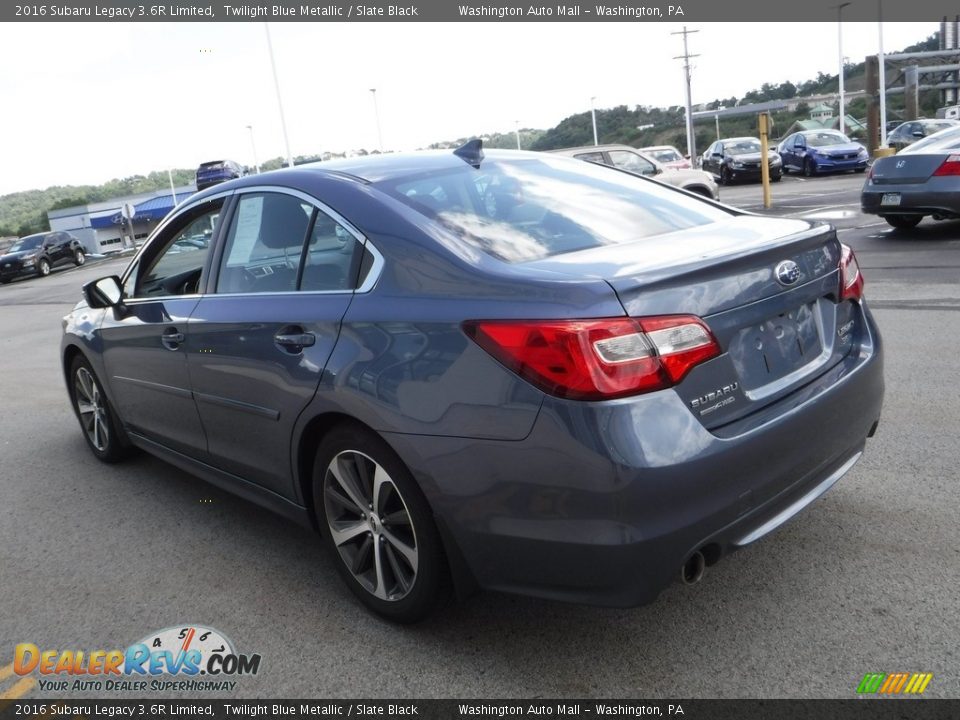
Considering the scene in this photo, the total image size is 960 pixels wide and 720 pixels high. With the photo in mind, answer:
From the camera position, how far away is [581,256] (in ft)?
9.32

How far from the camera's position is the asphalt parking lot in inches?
106

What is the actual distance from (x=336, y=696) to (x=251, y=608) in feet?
2.46

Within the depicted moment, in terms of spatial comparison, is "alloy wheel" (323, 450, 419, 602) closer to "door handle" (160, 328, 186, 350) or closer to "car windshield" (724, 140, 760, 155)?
"door handle" (160, 328, 186, 350)

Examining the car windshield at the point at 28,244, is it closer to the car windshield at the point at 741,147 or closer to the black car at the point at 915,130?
the car windshield at the point at 741,147

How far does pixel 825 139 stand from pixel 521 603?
28825 mm

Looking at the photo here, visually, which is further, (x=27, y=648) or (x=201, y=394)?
(x=201, y=394)

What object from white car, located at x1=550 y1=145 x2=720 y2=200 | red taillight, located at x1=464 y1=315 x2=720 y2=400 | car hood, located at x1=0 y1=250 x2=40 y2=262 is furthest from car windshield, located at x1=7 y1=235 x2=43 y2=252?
red taillight, located at x1=464 y1=315 x2=720 y2=400

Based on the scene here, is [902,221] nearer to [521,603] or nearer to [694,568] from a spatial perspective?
[521,603]

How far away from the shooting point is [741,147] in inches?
1172

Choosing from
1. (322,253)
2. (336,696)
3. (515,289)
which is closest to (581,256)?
(515,289)

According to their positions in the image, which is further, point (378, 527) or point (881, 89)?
point (881, 89)

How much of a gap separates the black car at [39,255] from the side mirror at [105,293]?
29.2 meters

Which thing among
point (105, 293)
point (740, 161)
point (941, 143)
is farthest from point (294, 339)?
point (740, 161)

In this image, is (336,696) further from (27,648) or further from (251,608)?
(27,648)
